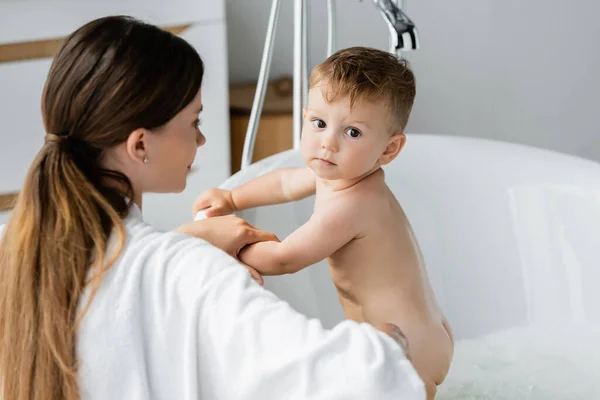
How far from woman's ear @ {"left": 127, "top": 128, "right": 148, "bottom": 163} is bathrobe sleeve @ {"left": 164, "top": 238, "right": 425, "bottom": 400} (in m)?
0.15

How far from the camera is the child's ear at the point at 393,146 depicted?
49.8 inches

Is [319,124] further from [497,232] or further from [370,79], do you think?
[497,232]

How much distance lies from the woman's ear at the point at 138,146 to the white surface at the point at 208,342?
3.8 inches

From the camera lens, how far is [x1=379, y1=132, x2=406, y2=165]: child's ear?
1264 millimetres

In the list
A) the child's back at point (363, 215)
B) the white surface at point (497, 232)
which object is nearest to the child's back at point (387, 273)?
the child's back at point (363, 215)

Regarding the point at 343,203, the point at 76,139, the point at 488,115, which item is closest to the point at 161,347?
the point at 76,139

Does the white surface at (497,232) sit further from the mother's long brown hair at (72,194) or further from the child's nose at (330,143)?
the mother's long brown hair at (72,194)

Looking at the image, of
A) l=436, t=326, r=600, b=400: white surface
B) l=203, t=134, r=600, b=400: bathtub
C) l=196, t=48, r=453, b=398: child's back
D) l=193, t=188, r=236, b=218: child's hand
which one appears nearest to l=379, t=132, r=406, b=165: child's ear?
l=196, t=48, r=453, b=398: child's back

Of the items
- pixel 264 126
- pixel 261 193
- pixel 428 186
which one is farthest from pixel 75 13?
pixel 428 186

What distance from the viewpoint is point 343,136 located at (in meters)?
1.24

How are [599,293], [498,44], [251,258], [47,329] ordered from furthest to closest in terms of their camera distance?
[498,44] < [599,293] < [251,258] < [47,329]

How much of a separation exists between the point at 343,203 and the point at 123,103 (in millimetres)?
432

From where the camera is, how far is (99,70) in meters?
0.95

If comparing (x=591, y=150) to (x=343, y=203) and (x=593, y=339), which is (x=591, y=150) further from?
(x=343, y=203)
